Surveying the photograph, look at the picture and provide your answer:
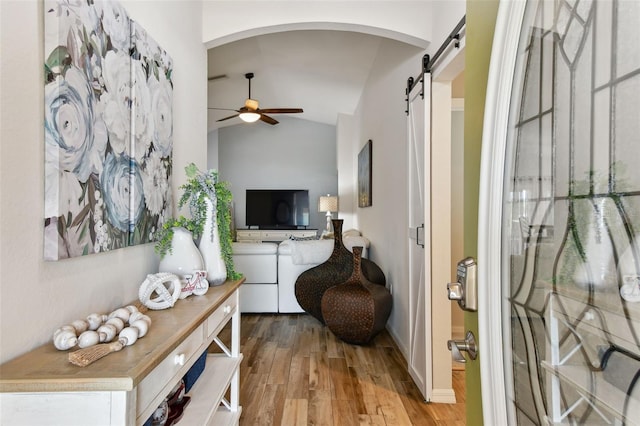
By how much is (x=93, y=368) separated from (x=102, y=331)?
172 millimetres

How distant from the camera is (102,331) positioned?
92 cm

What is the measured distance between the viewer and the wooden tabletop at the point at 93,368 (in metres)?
0.74

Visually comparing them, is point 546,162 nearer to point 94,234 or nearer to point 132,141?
point 94,234

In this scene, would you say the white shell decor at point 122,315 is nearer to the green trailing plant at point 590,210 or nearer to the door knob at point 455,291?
the door knob at point 455,291

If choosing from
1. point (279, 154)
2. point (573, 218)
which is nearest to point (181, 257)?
point (573, 218)

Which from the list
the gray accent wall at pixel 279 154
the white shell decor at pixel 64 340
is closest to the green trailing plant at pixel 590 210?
the white shell decor at pixel 64 340

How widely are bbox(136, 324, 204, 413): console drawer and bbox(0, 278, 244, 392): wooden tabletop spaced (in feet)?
0.18

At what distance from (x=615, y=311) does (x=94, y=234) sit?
1.26m

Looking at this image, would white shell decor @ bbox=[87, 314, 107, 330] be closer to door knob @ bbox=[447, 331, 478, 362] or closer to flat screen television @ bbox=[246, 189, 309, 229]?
door knob @ bbox=[447, 331, 478, 362]

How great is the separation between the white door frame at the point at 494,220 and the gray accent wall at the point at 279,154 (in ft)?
24.2

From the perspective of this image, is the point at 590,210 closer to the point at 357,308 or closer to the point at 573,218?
the point at 573,218

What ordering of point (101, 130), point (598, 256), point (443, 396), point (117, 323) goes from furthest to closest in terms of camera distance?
point (443, 396), point (101, 130), point (117, 323), point (598, 256)

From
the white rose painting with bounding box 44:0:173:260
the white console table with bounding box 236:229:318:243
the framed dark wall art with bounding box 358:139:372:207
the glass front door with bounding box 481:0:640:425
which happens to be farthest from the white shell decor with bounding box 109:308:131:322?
the white console table with bounding box 236:229:318:243

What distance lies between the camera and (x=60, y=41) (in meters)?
0.98
